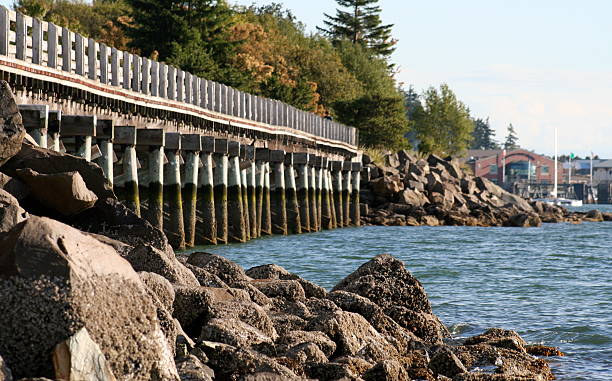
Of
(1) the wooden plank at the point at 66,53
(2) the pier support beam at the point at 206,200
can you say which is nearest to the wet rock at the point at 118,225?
(1) the wooden plank at the point at 66,53

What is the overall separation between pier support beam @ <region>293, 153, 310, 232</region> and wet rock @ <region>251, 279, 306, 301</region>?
2625 cm

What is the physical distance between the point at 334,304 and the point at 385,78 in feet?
288

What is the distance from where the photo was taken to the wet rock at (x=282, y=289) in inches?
490

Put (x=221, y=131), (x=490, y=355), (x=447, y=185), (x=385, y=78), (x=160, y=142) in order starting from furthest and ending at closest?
(x=385, y=78)
(x=447, y=185)
(x=221, y=131)
(x=160, y=142)
(x=490, y=355)

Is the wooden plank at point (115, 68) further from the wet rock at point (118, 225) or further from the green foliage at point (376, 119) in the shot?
the green foliage at point (376, 119)

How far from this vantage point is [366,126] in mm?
77750

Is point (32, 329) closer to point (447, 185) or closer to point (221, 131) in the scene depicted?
point (221, 131)

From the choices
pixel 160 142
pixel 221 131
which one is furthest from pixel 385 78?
pixel 160 142

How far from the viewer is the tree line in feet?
185

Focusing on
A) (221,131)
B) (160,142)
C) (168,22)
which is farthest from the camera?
(168,22)

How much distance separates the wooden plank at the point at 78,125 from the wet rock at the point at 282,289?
6.74m

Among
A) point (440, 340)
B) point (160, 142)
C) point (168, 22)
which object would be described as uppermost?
point (168, 22)

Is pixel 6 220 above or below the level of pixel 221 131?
below

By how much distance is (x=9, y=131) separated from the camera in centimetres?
1130
